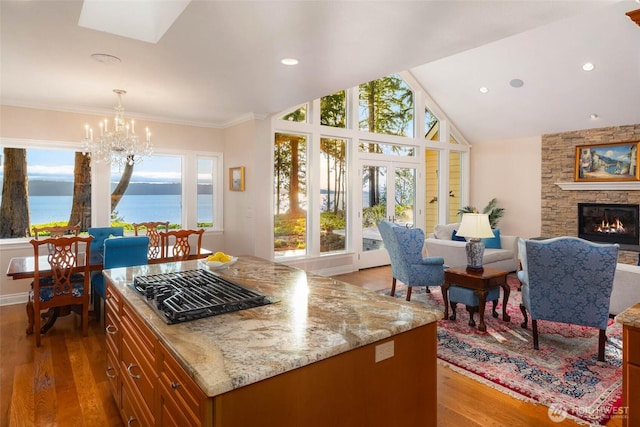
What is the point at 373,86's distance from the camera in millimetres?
7051

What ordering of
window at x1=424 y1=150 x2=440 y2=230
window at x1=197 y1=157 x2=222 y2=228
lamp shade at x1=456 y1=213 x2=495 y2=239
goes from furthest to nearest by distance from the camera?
window at x1=424 y1=150 x2=440 y2=230, window at x1=197 y1=157 x2=222 y2=228, lamp shade at x1=456 y1=213 x2=495 y2=239

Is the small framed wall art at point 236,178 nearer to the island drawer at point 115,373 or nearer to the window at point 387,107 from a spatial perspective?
the window at point 387,107

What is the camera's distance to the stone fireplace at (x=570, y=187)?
21.1 ft

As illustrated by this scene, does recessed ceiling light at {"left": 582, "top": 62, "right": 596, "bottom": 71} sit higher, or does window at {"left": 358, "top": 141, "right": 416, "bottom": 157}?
recessed ceiling light at {"left": 582, "top": 62, "right": 596, "bottom": 71}

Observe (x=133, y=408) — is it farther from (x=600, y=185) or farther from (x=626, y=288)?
(x=600, y=185)

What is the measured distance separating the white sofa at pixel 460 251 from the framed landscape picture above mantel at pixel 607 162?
2.06m

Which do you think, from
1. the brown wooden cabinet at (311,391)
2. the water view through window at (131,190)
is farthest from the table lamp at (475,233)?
the water view through window at (131,190)

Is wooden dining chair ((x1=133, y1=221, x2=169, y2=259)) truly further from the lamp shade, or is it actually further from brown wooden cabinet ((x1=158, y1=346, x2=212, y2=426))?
the lamp shade

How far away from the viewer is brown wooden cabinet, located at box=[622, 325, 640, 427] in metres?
1.46

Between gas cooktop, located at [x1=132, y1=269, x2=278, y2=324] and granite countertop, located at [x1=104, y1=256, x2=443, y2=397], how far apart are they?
1.7 inches

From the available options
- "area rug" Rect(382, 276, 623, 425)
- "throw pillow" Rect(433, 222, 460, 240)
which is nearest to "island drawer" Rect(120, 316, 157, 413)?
"area rug" Rect(382, 276, 623, 425)

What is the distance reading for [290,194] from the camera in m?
6.05

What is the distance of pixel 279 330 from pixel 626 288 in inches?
152

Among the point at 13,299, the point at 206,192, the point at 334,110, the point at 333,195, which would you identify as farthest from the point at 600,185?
the point at 13,299
